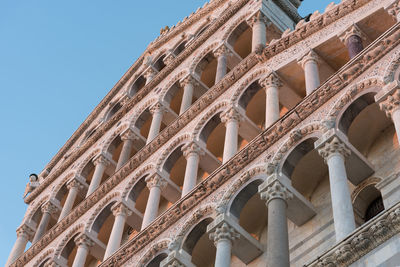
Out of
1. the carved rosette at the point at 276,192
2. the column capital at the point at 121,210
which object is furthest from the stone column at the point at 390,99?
Result: the column capital at the point at 121,210

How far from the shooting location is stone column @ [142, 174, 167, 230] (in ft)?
63.6

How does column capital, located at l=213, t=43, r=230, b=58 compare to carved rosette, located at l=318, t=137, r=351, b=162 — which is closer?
carved rosette, located at l=318, t=137, r=351, b=162

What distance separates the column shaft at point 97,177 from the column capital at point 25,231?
3.48m

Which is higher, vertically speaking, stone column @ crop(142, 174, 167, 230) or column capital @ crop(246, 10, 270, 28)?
column capital @ crop(246, 10, 270, 28)

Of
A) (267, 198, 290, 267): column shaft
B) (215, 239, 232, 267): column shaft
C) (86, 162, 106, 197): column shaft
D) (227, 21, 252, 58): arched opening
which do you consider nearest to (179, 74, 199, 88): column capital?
(227, 21, 252, 58): arched opening

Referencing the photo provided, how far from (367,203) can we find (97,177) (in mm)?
11185

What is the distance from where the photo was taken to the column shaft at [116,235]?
64.6ft

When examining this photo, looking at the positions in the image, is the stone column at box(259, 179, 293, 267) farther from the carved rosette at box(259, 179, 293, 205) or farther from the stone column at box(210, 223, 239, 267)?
the stone column at box(210, 223, 239, 267)

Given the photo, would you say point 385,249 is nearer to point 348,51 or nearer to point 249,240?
point 249,240

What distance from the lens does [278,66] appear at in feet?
64.4

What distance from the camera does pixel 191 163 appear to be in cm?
1967

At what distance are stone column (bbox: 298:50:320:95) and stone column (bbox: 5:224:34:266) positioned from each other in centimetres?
1171

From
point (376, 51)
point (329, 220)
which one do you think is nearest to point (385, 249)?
point (329, 220)

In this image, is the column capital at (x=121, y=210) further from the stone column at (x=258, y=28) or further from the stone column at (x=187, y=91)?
the stone column at (x=258, y=28)
